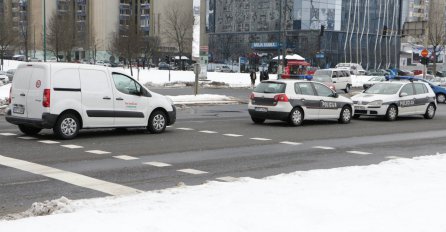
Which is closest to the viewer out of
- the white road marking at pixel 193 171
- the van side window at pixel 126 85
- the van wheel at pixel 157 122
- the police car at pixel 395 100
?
the white road marking at pixel 193 171

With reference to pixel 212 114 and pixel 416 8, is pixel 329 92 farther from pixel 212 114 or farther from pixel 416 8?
pixel 416 8

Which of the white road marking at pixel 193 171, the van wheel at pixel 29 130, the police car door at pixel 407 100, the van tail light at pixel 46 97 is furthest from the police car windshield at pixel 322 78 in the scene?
the white road marking at pixel 193 171

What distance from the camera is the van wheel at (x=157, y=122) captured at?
1513 centimetres

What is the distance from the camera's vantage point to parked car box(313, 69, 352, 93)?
42625mm

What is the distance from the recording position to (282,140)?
14.4 metres

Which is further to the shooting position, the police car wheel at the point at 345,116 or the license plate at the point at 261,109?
the police car wheel at the point at 345,116

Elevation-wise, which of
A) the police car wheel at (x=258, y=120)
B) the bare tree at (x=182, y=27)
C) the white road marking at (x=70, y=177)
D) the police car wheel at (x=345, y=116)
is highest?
the bare tree at (x=182, y=27)

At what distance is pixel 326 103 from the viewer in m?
19.0

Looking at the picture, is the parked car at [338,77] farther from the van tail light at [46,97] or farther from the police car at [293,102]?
the van tail light at [46,97]

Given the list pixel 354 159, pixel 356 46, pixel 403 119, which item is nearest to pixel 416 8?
pixel 356 46

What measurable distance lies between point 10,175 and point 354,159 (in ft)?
20.8

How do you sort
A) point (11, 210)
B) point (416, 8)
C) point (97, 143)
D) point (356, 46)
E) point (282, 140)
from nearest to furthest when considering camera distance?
point (11, 210) → point (97, 143) → point (282, 140) → point (356, 46) → point (416, 8)

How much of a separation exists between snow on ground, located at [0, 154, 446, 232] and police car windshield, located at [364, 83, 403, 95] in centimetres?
1374

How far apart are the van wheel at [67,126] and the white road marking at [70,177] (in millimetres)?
2501
